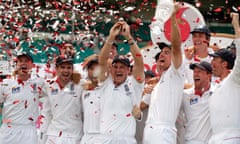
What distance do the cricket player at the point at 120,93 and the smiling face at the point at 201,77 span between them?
2.18ft

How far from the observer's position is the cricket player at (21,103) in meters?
6.88

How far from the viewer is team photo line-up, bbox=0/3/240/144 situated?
525 centimetres

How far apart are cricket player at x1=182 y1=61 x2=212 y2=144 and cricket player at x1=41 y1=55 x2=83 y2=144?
1463 millimetres

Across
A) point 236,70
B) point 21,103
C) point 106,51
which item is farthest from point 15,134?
point 236,70

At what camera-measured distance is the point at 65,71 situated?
6332 millimetres

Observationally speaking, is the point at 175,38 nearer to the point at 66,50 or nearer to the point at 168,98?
the point at 168,98

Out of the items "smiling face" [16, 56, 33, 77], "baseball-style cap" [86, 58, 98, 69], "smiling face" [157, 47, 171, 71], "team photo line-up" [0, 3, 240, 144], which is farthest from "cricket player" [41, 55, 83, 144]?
"smiling face" [157, 47, 171, 71]

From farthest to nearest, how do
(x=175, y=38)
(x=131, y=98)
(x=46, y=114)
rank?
(x=46, y=114), (x=131, y=98), (x=175, y=38)

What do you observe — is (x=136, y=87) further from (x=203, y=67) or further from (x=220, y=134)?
(x=220, y=134)

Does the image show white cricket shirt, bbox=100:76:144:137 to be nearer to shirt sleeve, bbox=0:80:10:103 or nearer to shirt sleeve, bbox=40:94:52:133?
shirt sleeve, bbox=40:94:52:133

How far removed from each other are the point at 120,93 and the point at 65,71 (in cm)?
89

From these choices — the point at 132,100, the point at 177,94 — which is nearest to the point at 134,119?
the point at 132,100

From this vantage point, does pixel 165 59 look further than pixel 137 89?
No

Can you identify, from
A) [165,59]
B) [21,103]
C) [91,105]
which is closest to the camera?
[165,59]
